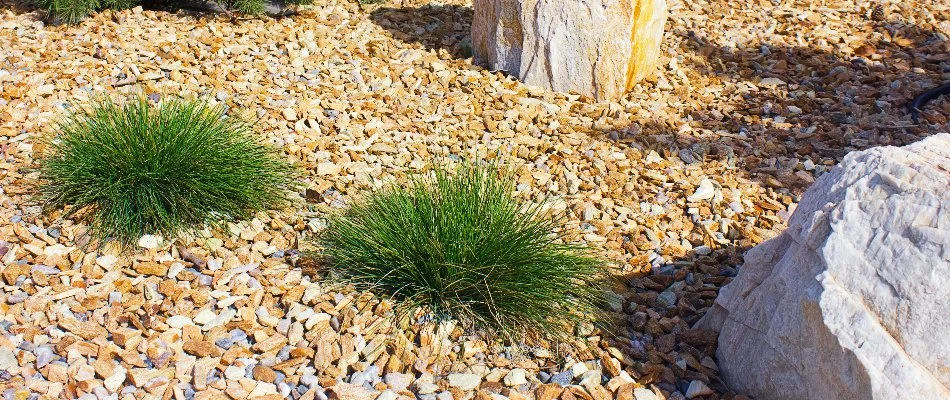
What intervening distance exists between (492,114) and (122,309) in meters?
2.08

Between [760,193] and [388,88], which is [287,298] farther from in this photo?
[760,193]

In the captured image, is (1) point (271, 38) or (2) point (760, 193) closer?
(2) point (760, 193)

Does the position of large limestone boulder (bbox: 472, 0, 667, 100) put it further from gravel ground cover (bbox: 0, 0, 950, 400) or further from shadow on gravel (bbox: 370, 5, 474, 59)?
shadow on gravel (bbox: 370, 5, 474, 59)

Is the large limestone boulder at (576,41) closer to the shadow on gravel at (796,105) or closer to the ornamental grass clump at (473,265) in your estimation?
the shadow on gravel at (796,105)

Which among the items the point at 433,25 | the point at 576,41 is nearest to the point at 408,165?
the point at 576,41

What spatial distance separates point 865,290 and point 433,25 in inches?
142

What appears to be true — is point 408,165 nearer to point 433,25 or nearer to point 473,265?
point 473,265

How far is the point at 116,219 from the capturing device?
3078 millimetres

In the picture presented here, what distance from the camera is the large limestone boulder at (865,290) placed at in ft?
6.83

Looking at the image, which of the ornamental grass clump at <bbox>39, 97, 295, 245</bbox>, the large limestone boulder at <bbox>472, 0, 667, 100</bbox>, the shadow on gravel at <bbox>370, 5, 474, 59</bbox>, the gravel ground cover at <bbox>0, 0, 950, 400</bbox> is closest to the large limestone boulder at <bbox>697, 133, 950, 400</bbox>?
the gravel ground cover at <bbox>0, 0, 950, 400</bbox>

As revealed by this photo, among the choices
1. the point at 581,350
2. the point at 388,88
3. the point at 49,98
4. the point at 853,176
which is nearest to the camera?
the point at 853,176

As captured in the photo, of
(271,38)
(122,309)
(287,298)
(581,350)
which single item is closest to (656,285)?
(581,350)

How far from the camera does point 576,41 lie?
4469 mm

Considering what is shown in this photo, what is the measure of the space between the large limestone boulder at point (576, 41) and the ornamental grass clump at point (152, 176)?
1781mm
